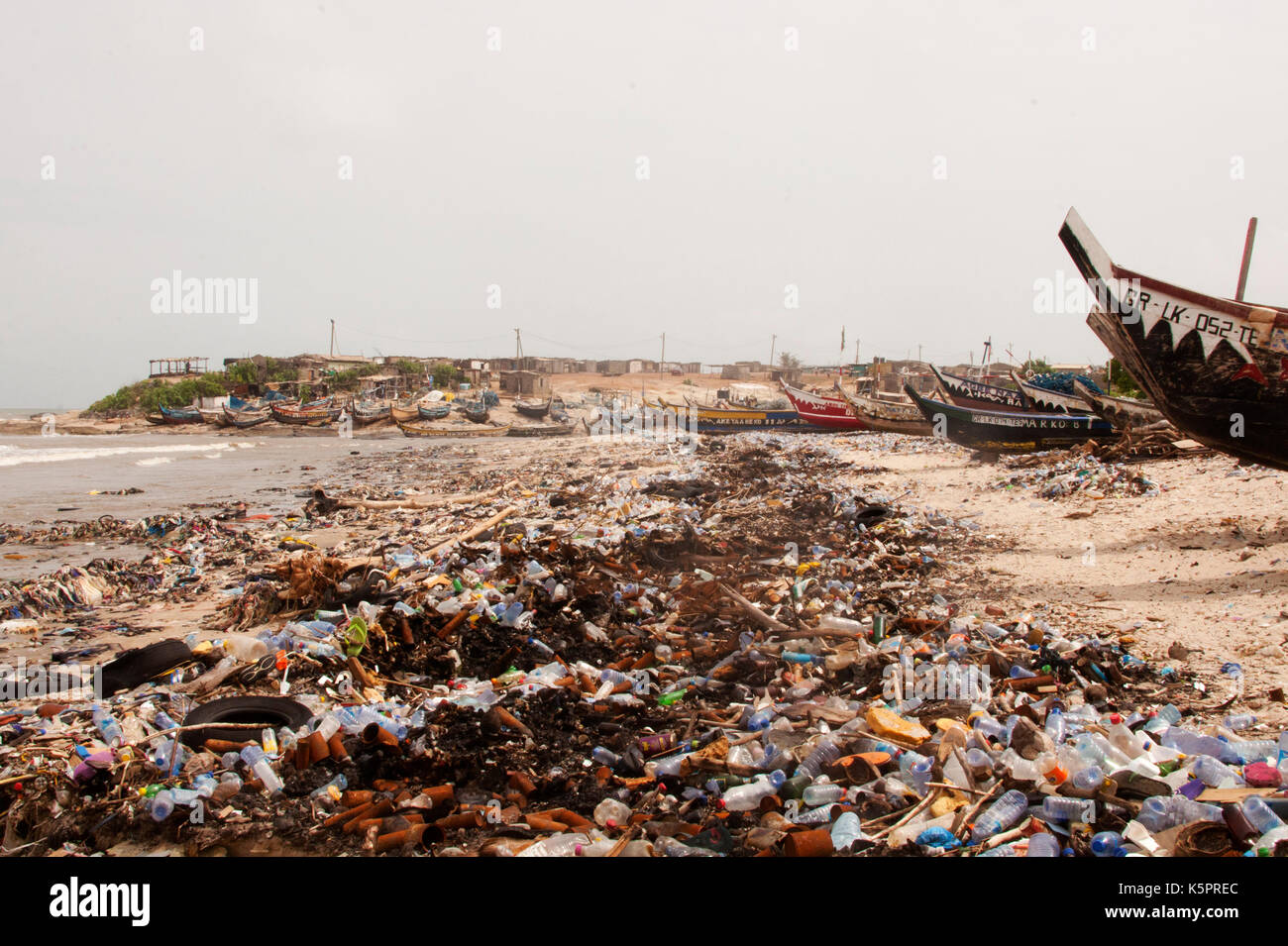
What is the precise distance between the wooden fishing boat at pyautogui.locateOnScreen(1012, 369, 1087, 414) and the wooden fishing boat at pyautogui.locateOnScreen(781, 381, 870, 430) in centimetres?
950

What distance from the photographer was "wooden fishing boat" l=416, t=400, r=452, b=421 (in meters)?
42.6

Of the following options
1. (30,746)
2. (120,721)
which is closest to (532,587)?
(120,721)

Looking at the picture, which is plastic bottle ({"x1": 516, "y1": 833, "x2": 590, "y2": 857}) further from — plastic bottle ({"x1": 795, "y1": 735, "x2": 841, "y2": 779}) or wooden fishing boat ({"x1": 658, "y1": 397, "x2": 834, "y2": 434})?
wooden fishing boat ({"x1": 658, "y1": 397, "x2": 834, "y2": 434})

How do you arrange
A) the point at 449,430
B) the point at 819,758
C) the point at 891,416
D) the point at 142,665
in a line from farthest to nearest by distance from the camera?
1. the point at 449,430
2. the point at 891,416
3. the point at 142,665
4. the point at 819,758

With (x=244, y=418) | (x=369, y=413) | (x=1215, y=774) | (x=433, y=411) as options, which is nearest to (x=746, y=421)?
(x=433, y=411)

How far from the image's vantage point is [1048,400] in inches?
746

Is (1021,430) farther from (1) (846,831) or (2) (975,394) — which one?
(1) (846,831)

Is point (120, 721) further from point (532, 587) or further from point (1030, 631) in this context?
point (1030, 631)

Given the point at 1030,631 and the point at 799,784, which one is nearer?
the point at 799,784

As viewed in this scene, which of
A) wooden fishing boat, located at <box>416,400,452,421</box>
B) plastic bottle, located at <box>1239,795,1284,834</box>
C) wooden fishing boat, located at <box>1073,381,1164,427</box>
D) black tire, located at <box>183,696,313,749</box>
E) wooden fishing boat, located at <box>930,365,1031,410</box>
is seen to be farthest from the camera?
wooden fishing boat, located at <box>416,400,452,421</box>

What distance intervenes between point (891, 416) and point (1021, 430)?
11121mm

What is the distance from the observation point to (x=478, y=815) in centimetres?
295

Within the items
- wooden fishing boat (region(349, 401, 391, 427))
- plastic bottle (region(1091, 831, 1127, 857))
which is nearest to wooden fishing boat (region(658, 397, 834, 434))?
wooden fishing boat (region(349, 401, 391, 427))
